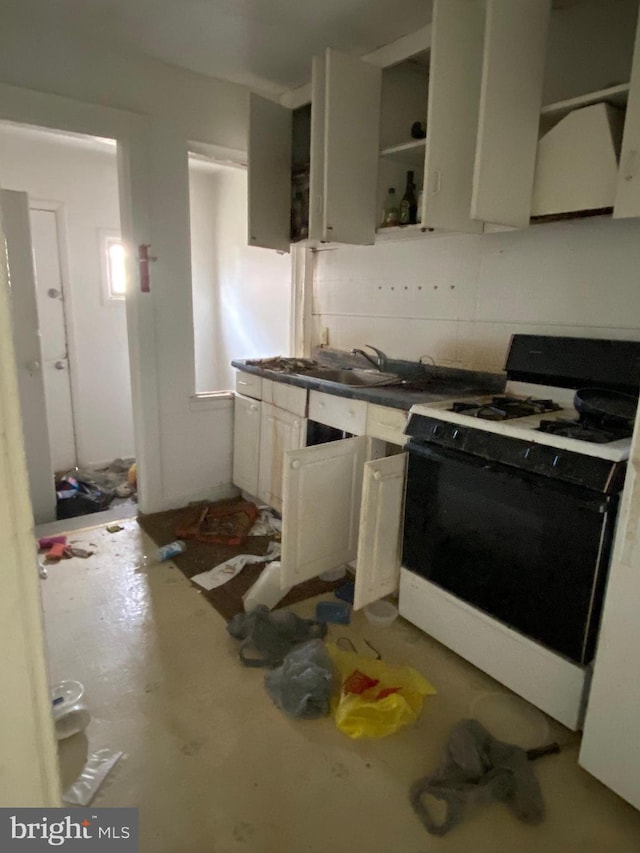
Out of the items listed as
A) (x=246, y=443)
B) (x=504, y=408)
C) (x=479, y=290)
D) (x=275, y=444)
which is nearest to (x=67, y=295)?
(x=246, y=443)

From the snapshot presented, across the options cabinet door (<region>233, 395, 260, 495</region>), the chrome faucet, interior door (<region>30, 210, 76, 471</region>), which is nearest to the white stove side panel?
the chrome faucet

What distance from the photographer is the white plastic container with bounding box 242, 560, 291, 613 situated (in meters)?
2.17

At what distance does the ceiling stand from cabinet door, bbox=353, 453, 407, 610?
184 cm

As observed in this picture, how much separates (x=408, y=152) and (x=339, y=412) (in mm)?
1239

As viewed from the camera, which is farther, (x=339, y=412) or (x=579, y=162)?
(x=339, y=412)

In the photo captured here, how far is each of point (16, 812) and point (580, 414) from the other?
1.69 m

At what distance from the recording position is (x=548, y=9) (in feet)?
5.62

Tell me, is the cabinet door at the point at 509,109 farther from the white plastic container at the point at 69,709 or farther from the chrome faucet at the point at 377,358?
the white plastic container at the point at 69,709

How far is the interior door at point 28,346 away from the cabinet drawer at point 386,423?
1.75 m

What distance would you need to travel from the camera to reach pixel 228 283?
425 cm

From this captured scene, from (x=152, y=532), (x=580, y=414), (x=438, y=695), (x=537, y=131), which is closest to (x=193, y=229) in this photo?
(x=152, y=532)

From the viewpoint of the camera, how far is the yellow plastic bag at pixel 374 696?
1.61 meters

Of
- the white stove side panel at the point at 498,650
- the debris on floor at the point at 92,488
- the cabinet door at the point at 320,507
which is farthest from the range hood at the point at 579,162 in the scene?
the debris on floor at the point at 92,488

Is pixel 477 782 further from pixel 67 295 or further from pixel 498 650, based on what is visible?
pixel 67 295
